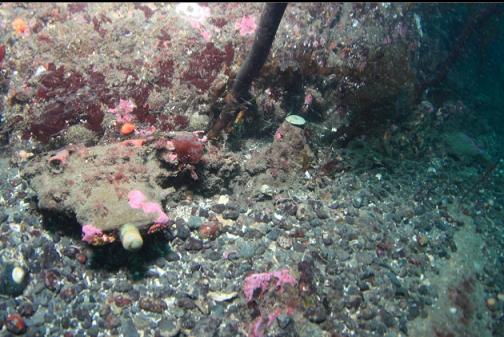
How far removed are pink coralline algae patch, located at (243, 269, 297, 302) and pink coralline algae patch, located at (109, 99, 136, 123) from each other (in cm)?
312

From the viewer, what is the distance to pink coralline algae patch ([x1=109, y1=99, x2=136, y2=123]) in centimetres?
538

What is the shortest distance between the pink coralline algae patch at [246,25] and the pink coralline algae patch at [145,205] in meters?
3.81

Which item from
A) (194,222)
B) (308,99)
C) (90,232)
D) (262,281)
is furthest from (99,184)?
(308,99)

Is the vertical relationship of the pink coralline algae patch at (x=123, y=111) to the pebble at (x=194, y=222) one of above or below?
above

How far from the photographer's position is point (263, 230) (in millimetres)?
4664

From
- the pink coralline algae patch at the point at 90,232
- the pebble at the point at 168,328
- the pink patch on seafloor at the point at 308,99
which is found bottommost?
the pebble at the point at 168,328

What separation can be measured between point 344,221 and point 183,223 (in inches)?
91.7

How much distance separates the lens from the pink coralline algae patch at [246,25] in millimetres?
6301

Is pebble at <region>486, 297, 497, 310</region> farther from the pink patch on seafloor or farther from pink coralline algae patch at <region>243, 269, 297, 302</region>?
the pink patch on seafloor

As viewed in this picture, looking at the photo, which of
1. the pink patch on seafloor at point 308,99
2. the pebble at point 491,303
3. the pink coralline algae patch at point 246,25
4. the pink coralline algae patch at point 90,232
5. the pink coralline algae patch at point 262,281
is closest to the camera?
the pink coralline algae patch at point 90,232

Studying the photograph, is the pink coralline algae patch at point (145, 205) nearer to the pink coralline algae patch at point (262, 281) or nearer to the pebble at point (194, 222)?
the pebble at point (194, 222)

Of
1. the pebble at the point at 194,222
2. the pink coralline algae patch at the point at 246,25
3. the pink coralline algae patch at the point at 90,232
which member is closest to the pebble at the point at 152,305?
the pink coralline algae patch at the point at 90,232

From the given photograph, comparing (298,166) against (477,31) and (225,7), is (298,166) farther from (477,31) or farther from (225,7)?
(477,31)

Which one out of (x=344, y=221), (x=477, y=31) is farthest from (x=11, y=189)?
(x=477, y=31)
